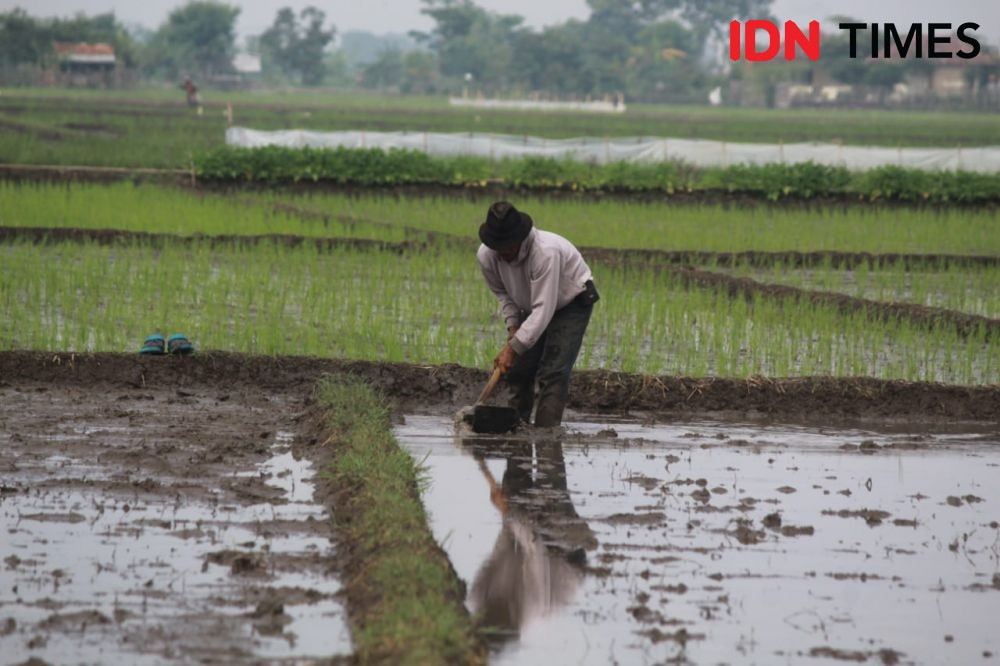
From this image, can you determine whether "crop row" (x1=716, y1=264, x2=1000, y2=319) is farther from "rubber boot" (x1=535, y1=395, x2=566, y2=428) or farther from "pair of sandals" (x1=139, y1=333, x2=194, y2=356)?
"pair of sandals" (x1=139, y1=333, x2=194, y2=356)

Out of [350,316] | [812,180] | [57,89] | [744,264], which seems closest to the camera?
[350,316]

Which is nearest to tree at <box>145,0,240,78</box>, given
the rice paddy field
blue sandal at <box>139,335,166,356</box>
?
the rice paddy field

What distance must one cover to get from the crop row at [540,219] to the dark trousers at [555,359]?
21.4 ft

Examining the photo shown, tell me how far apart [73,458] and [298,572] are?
1.71 m

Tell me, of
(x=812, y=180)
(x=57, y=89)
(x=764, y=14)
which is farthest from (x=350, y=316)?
(x=764, y=14)

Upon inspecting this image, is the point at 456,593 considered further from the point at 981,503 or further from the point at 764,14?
the point at 764,14

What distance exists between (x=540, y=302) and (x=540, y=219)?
8.93 meters

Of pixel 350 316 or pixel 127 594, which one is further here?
pixel 350 316

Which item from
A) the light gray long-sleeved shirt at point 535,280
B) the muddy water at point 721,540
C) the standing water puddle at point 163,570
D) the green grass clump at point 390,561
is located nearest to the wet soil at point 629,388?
the muddy water at point 721,540

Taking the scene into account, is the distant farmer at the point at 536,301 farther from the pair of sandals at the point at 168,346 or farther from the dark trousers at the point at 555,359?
the pair of sandals at the point at 168,346

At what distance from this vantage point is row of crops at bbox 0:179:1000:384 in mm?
7891

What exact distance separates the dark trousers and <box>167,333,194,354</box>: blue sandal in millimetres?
1879

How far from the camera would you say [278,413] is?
6.56 metres

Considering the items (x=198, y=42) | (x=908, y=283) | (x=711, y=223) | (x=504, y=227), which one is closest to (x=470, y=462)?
(x=504, y=227)
